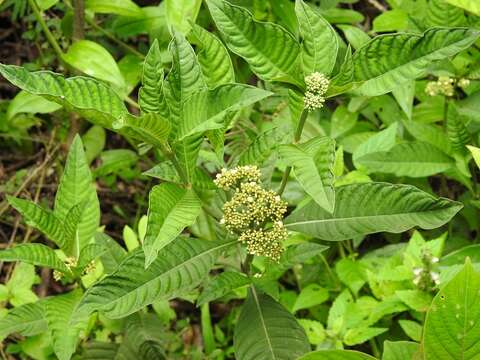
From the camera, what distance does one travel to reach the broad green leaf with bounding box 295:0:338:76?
1496 millimetres

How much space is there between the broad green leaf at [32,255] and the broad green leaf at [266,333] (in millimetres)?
526

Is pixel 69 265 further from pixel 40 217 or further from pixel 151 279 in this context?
pixel 151 279

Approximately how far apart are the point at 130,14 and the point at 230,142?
2.09 feet

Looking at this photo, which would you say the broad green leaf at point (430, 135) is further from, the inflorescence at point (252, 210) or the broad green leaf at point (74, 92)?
the broad green leaf at point (74, 92)

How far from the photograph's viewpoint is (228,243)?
68.9 inches

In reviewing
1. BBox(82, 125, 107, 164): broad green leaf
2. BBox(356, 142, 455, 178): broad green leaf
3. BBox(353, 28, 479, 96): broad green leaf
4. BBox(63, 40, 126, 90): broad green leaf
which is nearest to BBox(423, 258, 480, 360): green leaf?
BBox(353, 28, 479, 96): broad green leaf

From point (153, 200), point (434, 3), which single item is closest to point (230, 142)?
point (434, 3)

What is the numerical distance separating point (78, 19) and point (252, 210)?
1.51m

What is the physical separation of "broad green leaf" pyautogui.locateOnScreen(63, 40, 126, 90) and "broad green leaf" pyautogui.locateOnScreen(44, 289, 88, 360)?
0.94 meters

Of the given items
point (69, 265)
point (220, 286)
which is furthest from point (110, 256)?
point (220, 286)

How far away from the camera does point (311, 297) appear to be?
7.73 ft

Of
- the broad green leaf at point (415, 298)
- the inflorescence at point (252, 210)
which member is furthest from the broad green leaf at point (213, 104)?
the broad green leaf at point (415, 298)

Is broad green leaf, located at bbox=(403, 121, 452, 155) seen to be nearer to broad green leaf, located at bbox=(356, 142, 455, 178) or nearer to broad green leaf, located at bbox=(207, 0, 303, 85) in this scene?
broad green leaf, located at bbox=(356, 142, 455, 178)

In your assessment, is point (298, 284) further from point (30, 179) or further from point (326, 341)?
point (30, 179)
